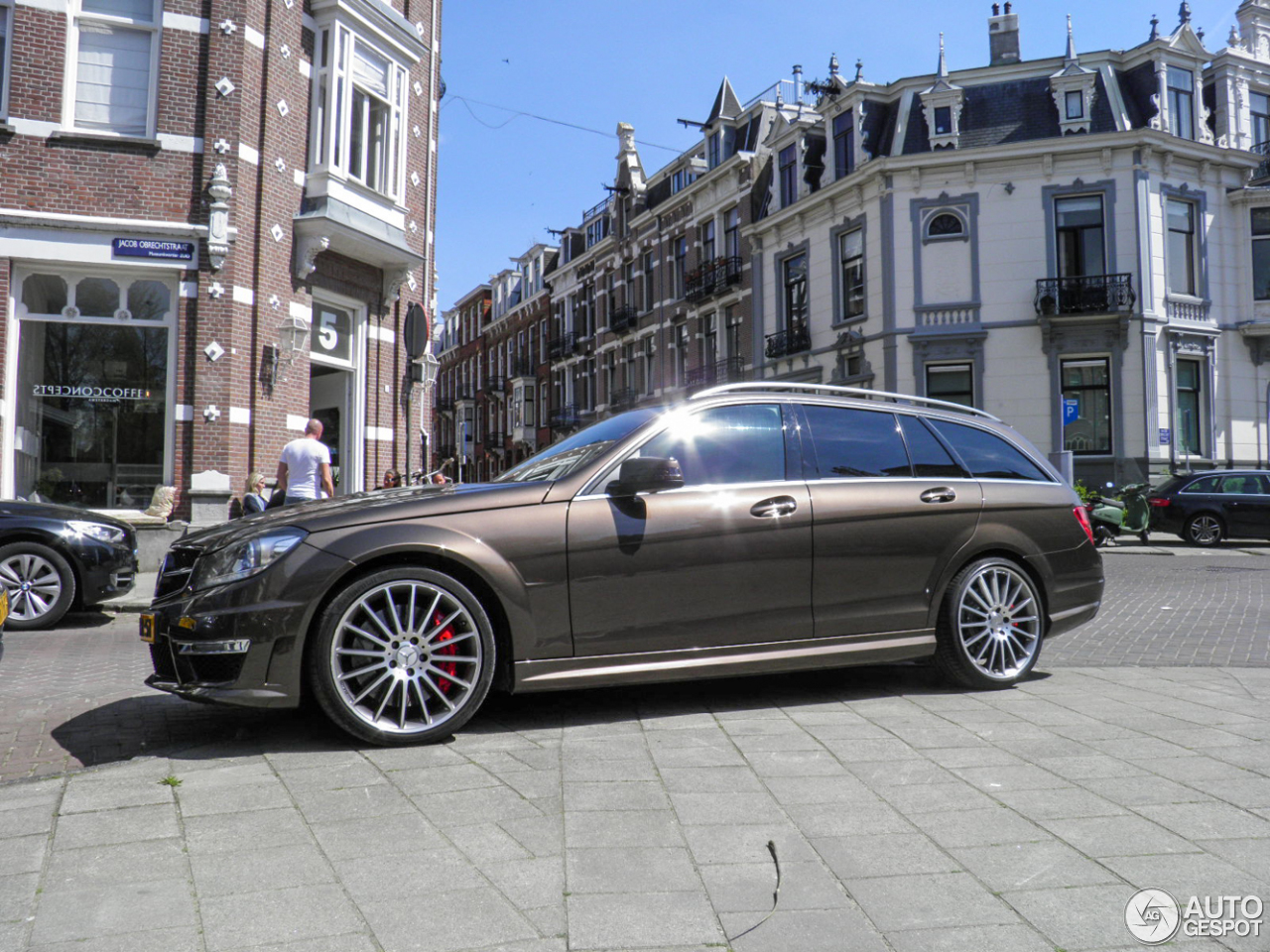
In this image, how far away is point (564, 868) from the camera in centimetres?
278

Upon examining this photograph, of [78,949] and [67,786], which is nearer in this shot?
[78,949]

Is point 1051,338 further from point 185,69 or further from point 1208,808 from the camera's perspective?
point 1208,808

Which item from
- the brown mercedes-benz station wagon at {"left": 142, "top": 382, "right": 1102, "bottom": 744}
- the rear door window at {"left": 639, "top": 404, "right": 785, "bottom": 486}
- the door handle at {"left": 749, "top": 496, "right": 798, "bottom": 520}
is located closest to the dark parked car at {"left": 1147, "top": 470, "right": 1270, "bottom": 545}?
the brown mercedes-benz station wagon at {"left": 142, "top": 382, "right": 1102, "bottom": 744}

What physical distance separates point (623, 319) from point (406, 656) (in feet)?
120

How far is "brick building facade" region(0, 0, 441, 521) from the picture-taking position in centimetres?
1280

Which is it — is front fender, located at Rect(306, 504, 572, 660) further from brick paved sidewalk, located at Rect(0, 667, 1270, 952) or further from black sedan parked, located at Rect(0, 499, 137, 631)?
black sedan parked, located at Rect(0, 499, 137, 631)

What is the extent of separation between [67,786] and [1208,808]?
3881 millimetres

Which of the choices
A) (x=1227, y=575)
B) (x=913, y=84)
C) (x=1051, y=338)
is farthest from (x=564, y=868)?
(x=913, y=84)

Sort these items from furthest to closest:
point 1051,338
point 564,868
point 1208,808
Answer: point 1051,338 → point 1208,808 → point 564,868

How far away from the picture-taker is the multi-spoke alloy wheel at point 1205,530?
18.2 meters

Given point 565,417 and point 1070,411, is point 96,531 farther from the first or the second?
point 565,417

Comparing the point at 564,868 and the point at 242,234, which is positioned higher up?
the point at 242,234

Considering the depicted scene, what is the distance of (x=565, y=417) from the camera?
46312mm

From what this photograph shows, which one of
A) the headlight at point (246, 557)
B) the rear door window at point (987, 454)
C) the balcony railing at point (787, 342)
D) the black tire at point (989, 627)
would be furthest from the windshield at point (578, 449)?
the balcony railing at point (787, 342)
